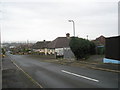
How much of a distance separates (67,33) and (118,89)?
52.8m

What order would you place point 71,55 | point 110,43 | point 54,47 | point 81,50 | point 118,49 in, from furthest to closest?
point 54,47, point 71,55, point 81,50, point 110,43, point 118,49

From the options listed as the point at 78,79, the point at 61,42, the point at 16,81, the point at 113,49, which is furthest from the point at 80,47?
the point at 61,42

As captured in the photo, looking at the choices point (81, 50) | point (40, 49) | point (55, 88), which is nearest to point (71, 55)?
point (81, 50)

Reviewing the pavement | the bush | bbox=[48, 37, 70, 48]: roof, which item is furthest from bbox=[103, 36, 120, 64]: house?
bbox=[48, 37, 70, 48]: roof

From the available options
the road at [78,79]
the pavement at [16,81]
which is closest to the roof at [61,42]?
the pavement at [16,81]

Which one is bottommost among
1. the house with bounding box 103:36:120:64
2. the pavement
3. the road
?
the pavement

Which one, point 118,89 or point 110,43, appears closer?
point 118,89

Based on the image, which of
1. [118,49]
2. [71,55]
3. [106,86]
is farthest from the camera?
[71,55]

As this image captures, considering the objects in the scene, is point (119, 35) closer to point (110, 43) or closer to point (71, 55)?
point (110, 43)

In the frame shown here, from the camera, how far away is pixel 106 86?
1023 centimetres

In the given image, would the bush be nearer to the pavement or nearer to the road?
the road

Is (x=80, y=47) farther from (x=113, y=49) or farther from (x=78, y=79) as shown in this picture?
(x=78, y=79)

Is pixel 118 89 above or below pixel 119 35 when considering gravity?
below

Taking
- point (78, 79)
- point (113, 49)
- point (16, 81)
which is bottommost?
point (16, 81)
